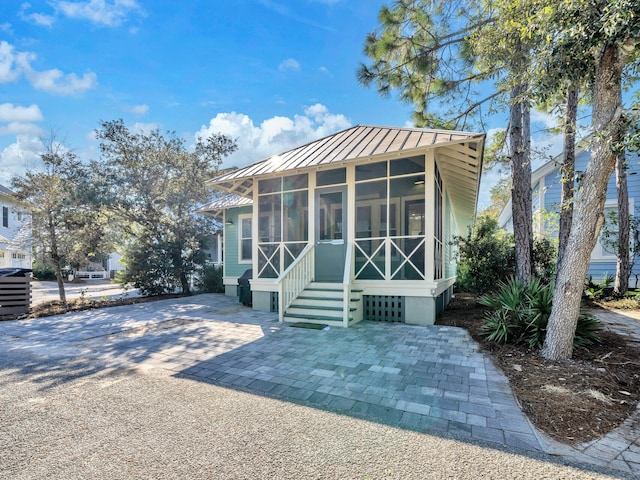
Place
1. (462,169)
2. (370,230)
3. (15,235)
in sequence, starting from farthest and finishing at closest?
1. (15,235)
2. (462,169)
3. (370,230)

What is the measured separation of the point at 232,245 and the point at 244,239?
0.68 m

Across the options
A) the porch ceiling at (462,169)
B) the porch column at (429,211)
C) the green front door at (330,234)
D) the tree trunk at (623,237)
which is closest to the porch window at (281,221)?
the green front door at (330,234)

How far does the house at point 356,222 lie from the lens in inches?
249

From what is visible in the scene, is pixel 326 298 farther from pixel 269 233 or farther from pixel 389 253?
pixel 269 233

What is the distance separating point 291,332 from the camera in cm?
561

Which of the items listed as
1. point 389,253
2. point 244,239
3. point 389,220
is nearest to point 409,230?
point 389,220

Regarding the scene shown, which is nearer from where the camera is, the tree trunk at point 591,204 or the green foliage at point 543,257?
the tree trunk at point 591,204

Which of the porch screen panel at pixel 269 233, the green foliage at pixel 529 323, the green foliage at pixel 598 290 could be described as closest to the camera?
the green foliage at pixel 529 323

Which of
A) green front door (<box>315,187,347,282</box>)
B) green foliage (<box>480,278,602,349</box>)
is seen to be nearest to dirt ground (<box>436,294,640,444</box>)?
green foliage (<box>480,278,602,349</box>)

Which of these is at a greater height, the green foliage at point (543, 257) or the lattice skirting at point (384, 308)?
the green foliage at point (543, 257)

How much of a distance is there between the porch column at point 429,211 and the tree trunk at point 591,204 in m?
2.46

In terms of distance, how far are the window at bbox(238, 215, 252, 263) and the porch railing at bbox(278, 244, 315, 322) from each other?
4.77 metres

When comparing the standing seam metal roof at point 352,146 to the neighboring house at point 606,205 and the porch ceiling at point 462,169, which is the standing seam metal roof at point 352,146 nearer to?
the porch ceiling at point 462,169

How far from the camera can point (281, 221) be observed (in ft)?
25.8
